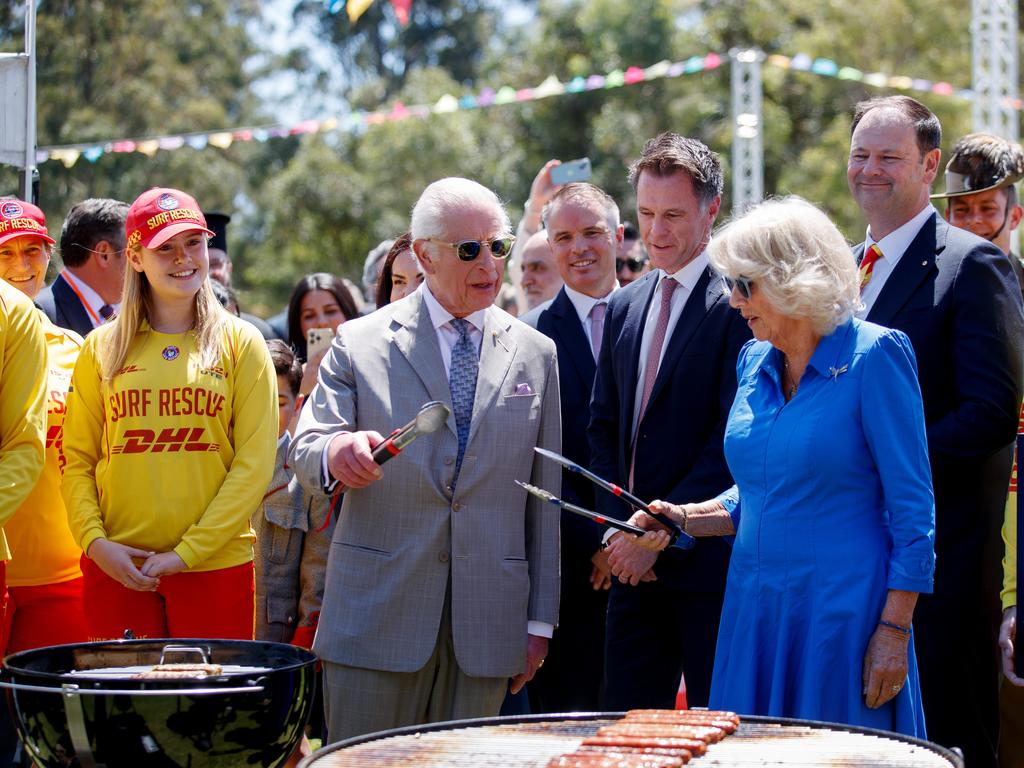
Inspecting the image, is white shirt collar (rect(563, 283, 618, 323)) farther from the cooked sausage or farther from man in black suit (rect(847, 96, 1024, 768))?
the cooked sausage

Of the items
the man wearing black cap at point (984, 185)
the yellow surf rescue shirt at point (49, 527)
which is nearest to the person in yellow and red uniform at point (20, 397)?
the yellow surf rescue shirt at point (49, 527)

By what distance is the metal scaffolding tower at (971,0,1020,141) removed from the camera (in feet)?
51.3

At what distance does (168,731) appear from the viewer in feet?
9.42

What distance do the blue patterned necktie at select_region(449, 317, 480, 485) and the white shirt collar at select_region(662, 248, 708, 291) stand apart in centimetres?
77

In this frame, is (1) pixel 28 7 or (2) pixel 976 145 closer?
(2) pixel 976 145

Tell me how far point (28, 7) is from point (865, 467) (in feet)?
14.1

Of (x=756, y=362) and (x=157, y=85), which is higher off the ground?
(x=157, y=85)

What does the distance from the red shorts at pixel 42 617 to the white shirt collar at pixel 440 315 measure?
1.65 meters

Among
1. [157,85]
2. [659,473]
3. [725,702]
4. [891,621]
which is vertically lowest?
[725,702]

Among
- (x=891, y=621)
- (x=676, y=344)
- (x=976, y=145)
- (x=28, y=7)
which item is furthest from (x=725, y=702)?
(x=28, y=7)

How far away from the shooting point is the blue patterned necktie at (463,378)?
4168mm

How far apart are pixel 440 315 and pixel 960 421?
1.59 meters

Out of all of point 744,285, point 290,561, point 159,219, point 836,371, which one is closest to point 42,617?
point 290,561

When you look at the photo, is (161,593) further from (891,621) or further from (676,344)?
(891,621)
